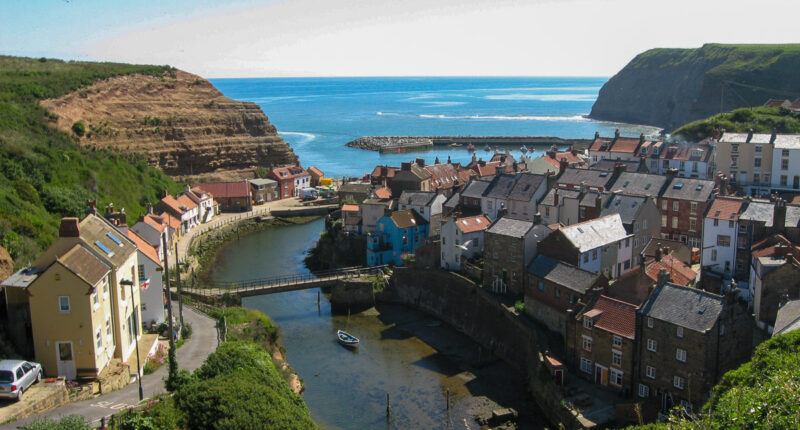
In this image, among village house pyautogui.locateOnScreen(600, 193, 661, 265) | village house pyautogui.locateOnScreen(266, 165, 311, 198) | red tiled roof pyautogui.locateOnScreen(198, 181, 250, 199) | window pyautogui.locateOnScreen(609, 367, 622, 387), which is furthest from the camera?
village house pyautogui.locateOnScreen(266, 165, 311, 198)

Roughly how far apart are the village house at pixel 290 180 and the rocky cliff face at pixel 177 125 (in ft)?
27.7

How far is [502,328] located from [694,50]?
17350 centimetres

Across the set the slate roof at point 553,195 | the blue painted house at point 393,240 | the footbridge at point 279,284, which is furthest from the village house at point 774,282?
the footbridge at point 279,284

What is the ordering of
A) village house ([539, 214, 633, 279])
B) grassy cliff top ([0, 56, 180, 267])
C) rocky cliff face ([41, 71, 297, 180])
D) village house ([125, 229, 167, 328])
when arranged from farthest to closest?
rocky cliff face ([41, 71, 297, 180])
grassy cliff top ([0, 56, 180, 267])
village house ([539, 214, 633, 279])
village house ([125, 229, 167, 328])

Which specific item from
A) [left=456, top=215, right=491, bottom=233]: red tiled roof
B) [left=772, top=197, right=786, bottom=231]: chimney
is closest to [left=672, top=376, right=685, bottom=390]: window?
[left=772, top=197, right=786, bottom=231]: chimney

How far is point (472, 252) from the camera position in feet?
159

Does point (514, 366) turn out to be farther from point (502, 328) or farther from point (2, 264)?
point (2, 264)

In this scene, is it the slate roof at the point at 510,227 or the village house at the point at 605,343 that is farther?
the slate roof at the point at 510,227

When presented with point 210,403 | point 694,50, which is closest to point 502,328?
point 210,403

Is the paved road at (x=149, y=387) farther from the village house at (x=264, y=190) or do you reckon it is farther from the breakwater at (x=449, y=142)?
the breakwater at (x=449, y=142)

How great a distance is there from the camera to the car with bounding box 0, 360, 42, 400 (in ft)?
78.2

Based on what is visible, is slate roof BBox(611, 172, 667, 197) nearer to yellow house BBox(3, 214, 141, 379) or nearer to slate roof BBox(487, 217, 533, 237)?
slate roof BBox(487, 217, 533, 237)

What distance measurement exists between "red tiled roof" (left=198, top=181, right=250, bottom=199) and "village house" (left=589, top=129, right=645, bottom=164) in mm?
39684

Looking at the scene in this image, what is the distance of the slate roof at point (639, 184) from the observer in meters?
52.4
